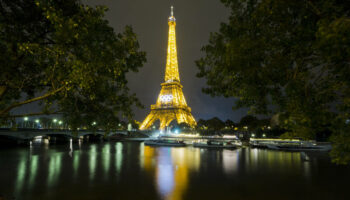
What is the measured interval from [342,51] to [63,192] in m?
15.3

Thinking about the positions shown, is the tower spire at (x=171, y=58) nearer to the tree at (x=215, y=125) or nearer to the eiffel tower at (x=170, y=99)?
the eiffel tower at (x=170, y=99)

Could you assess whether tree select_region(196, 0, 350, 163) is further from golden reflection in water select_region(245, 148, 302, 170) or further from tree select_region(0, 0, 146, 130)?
golden reflection in water select_region(245, 148, 302, 170)

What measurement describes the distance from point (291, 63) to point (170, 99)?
70.8m

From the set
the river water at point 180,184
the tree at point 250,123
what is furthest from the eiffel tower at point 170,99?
the river water at point 180,184

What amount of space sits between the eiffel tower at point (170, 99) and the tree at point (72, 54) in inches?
2519

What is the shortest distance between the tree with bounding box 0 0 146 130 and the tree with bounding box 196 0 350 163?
10.9ft

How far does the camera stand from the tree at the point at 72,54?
19.2ft

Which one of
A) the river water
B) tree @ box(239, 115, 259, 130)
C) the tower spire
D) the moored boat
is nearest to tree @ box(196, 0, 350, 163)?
the river water

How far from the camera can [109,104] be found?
7777 mm

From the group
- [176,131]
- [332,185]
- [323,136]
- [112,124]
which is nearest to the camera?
[112,124]

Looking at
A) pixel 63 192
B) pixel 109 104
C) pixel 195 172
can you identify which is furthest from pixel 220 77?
pixel 195 172

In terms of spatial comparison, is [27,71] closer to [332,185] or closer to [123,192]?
[123,192]

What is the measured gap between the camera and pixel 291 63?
5.38 meters

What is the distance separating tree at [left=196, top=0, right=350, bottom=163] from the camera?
172 inches
